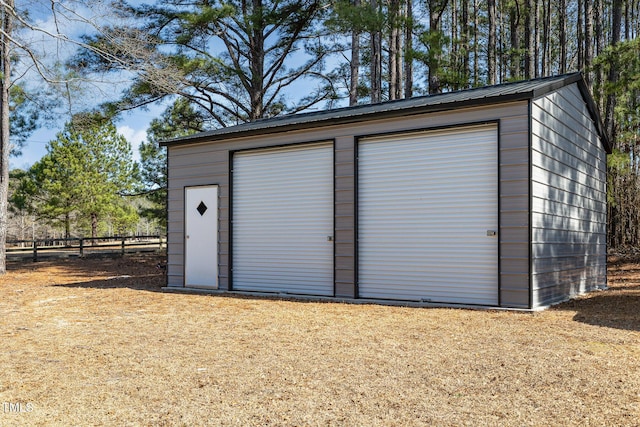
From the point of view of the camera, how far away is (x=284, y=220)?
9219 millimetres

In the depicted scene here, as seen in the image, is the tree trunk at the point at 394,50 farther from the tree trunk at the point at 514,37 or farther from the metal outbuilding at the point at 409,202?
the metal outbuilding at the point at 409,202

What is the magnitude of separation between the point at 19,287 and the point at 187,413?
9.34 meters

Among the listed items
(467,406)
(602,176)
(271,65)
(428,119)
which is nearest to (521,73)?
(271,65)

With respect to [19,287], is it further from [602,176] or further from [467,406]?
[602,176]

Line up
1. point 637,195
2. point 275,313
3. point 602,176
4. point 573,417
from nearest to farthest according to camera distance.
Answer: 1. point 573,417
2. point 275,313
3. point 602,176
4. point 637,195

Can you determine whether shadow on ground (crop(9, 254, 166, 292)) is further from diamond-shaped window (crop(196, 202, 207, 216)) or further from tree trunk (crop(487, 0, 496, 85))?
tree trunk (crop(487, 0, 496, 85))

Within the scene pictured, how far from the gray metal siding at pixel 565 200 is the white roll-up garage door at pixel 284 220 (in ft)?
10.4

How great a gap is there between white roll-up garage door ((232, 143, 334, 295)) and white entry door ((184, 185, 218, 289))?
44 cm

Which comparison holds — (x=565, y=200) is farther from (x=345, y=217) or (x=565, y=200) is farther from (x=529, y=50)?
(x=529, y=50)

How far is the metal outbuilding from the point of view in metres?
7.09

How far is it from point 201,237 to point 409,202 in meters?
4.21

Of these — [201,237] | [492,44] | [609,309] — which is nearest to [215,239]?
[201,237]

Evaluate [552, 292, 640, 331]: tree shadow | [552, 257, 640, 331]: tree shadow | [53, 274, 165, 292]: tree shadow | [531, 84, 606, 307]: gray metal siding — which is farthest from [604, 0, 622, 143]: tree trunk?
[53, 274, 165, 292]: tree shadow

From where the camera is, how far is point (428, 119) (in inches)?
303
